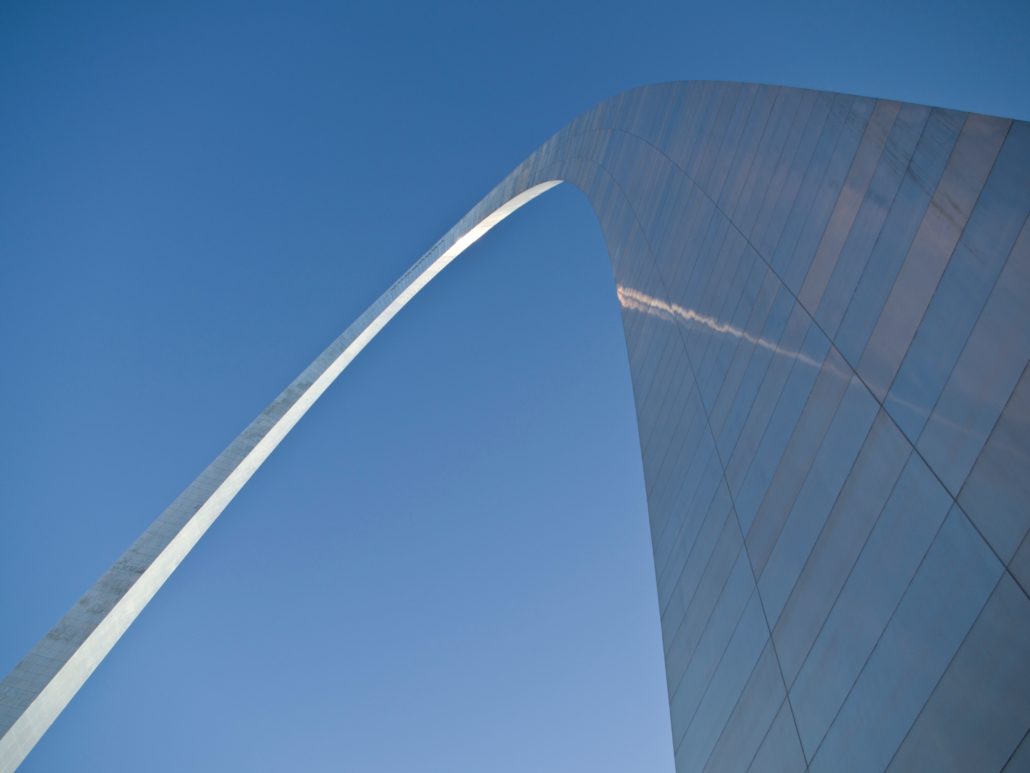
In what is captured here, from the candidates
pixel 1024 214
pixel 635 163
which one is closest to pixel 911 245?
pixel 1024 214

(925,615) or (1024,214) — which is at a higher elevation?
(1024,214)

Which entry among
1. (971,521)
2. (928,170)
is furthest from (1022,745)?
(928,170)

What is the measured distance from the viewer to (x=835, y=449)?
8.84 m

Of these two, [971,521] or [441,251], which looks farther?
[441,251]

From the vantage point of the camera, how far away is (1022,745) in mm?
5559

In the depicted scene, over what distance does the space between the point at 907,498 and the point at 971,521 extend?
0.93 metres

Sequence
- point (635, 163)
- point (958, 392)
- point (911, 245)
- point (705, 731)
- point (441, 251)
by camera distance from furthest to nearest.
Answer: point (441, 251) → point (635, 163) → point (705, 731) → point (911, 245) → point (958, 392)

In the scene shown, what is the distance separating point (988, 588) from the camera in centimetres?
606

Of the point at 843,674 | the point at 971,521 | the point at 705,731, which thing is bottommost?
the point at 705,731

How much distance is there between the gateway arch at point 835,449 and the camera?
246 inches

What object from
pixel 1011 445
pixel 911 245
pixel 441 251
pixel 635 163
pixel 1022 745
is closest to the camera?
pixel 1022 745

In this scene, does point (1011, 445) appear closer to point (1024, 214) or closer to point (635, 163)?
point (1024, 214)

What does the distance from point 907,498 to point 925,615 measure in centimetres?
107

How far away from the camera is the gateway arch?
6242mm
